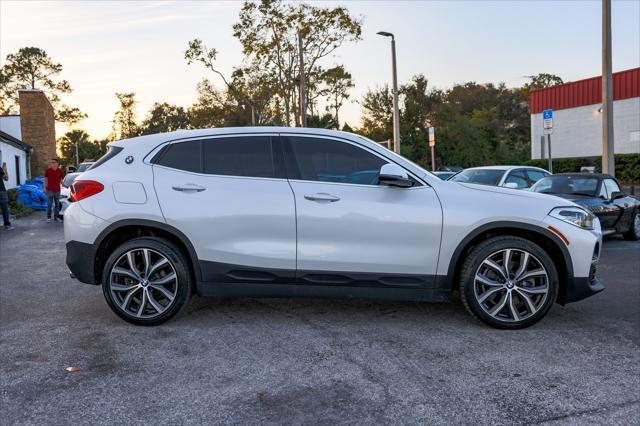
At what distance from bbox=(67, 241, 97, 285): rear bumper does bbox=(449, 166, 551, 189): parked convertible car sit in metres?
8.63

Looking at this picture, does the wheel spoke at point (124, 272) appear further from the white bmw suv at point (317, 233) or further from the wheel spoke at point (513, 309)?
the wheel spoke at point (513, 309)

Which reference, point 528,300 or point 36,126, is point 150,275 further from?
point 36,126

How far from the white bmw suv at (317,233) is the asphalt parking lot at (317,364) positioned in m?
0.34

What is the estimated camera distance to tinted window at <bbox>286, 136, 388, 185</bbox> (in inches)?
198

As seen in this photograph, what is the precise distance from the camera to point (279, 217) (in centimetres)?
492

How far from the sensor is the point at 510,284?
16.1ft

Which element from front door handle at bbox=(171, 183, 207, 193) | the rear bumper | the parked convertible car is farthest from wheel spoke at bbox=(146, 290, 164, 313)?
the parked convertible car

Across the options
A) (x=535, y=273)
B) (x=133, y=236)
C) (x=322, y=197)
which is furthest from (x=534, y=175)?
(x=133, y=236)

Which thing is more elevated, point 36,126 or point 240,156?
point 36,126

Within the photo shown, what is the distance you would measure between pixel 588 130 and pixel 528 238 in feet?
113

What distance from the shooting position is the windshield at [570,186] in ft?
33.9

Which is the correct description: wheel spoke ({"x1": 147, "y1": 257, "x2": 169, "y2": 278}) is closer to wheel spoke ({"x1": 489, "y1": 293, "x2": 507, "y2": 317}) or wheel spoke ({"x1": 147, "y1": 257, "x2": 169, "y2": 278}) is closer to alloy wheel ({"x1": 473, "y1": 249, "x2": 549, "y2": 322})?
alloy wheel ({"x1": 473, "y1": 249, "x2": 549, "y2": 322})

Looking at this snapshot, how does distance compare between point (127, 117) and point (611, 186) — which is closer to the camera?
point (611, 186)

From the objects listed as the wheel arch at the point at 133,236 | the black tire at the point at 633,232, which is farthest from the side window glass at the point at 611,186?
the wheel arch at the point at 133,236
